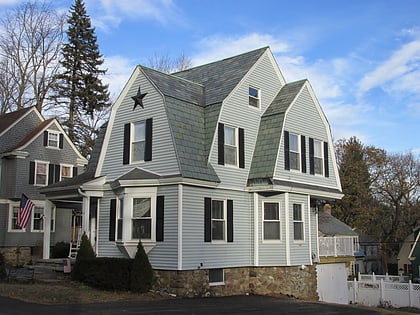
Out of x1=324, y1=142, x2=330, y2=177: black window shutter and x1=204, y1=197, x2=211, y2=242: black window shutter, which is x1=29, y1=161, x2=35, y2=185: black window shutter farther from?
x1=324, y1=142, x2=330, y2=177: black window shutter

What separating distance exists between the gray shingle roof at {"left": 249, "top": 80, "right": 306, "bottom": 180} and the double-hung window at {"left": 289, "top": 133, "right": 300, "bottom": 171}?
98 centimetres

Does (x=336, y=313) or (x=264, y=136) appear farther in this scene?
(x=264, y=136)

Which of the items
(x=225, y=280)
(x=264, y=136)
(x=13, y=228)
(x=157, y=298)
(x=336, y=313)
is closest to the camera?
(x=336, y=313)

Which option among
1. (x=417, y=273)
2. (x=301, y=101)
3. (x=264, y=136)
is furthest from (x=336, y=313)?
(x=417, y=273)

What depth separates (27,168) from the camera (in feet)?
95.1

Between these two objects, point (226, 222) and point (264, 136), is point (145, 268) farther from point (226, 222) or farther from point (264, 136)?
point (264, 136)

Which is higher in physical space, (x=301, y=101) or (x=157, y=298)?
(x=301, y=101)

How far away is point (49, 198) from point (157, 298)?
8.61 meters

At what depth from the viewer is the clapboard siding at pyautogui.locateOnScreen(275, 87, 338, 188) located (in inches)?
798

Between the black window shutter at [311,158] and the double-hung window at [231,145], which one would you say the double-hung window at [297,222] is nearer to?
the black window shutter at [311,158]

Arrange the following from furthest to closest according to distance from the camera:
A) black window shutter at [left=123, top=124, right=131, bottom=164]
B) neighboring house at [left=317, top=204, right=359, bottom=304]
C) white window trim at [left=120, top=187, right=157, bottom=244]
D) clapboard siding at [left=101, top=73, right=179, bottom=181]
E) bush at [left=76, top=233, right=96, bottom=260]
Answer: neighboring house at [left=317, top=204, right=359, bottom=304], black window shutter at [left=123, top=124, right=131, bottom=164], bush at [left=76, top=233, right=96, bottom=260], clapboard siding at [left=101, top=73, right=179, bottom=181], white window trim at [left=120, top=187, right=157, bottom=244]

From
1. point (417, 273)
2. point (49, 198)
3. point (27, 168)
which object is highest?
point (27, 168)

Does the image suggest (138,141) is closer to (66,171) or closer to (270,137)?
(270,137)

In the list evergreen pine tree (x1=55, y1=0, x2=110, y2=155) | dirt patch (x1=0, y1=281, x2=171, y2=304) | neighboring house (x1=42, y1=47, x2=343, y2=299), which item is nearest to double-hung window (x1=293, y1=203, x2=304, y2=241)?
neighboring house (x1=42, y1=47, x2=343, y2=299)
